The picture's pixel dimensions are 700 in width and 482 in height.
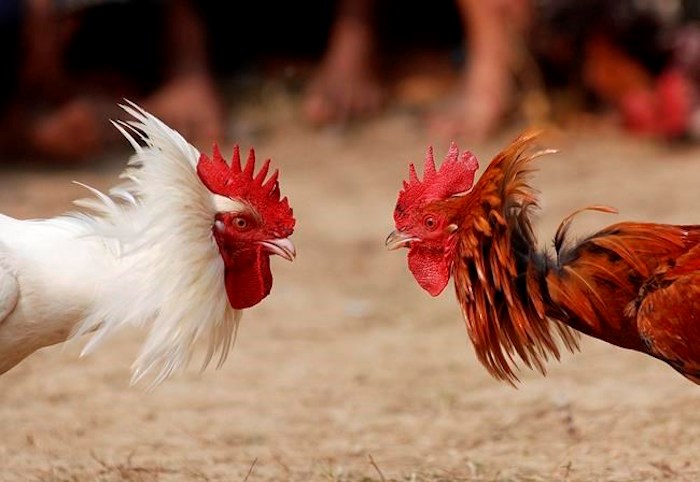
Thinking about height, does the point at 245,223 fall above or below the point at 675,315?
above

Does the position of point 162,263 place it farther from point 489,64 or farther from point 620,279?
point 489,64

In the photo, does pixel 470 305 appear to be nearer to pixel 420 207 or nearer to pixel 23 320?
pixel 420 207

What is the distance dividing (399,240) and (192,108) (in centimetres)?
749

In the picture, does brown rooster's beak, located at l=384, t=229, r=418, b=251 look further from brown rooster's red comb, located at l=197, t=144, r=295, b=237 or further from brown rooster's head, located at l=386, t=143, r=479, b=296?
brown rooster's red comb, located at l=197, t=144, r=295, b=237

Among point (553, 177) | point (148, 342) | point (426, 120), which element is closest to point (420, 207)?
point (148, 342)

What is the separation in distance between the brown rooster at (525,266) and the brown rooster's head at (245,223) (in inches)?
15.8

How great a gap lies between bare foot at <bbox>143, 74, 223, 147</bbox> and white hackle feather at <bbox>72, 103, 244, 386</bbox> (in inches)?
281

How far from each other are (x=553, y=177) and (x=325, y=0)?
4360 millimetres

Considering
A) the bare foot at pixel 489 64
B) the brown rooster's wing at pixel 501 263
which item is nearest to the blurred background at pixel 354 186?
the bare foot at pixel 489 64

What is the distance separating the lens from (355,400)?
601 cm

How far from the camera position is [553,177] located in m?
10.0

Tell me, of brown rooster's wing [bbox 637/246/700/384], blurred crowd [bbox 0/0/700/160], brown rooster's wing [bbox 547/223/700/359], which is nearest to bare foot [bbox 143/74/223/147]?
blurred crowd [bbox 0/0/700/160]

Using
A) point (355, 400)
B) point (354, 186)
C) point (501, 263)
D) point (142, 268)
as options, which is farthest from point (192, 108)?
point (501, 263)

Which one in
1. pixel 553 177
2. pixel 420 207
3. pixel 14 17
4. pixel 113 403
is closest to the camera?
pixel 420 207
